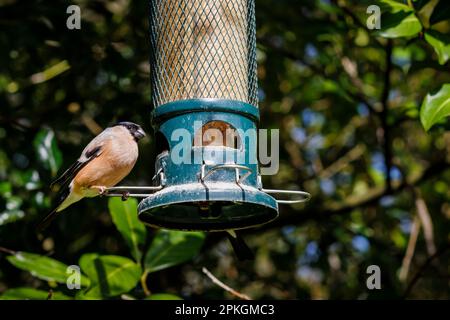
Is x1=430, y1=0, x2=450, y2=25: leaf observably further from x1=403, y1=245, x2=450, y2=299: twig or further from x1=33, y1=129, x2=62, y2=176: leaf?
x1=33, y1=129, x2=62, y2=176: leaf

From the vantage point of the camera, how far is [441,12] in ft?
16.0

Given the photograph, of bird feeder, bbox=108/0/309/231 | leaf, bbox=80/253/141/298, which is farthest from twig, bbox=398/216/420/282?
leaf, bbox=80/253/141/298

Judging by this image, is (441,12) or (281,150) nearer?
(441,12)

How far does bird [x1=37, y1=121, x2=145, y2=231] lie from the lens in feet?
17.2

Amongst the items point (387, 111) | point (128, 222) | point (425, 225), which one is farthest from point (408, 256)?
point (128, 222)

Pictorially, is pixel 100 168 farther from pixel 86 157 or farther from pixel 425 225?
pixel 425 225

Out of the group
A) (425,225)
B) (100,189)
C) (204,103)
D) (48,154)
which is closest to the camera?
(204,103)

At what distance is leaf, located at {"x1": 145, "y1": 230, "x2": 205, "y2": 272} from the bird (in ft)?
1.76

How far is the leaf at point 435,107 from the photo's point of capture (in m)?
4.49

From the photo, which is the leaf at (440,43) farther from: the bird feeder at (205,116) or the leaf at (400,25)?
the bird feeder at (205,116)

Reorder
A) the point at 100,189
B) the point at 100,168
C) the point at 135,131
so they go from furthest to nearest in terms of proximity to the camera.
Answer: the point at 135,131 → the point at 100,168 → the point at 100,189

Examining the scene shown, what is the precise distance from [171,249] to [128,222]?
36cm
